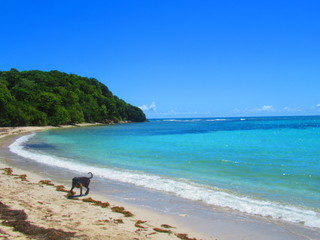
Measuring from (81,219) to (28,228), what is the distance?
5.05ft

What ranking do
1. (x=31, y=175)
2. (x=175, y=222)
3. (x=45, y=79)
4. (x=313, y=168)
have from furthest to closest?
(x=45, y=79)
(x=313, y=168)
(x=31, y=175)
(x=175, y=222)

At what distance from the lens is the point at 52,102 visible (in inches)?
3438

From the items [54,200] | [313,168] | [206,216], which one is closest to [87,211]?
[54,200]

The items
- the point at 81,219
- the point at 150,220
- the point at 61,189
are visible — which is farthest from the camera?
the point at 61,189

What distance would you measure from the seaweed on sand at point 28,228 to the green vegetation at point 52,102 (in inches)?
2694

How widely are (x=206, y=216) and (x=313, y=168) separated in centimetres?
1134

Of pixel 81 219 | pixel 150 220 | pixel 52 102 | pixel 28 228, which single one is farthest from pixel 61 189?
pixel 52 102

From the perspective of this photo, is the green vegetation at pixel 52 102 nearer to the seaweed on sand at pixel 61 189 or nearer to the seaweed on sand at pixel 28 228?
the seaweed on sand at pixel 61 189

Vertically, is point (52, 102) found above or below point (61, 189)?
above

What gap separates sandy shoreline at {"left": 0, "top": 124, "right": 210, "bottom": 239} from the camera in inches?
261

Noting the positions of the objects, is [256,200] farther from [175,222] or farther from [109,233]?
[109,233]

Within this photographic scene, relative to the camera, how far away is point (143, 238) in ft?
21.5

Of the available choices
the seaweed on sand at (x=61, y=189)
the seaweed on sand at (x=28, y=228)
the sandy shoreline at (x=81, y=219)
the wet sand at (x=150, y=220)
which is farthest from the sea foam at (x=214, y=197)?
the seaweed on sand at (x=28, y=228)

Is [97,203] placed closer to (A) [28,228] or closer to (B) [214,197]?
(A) [28,228]
